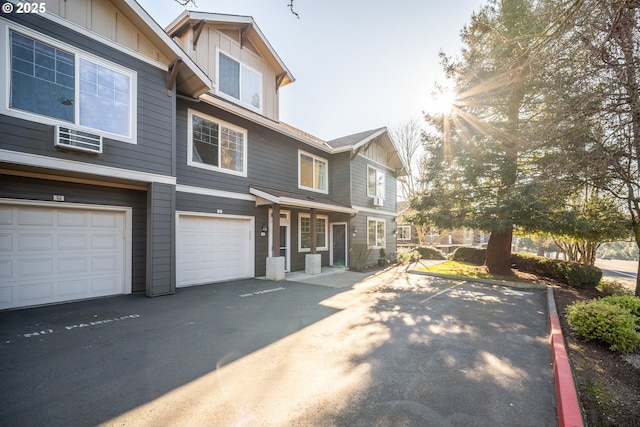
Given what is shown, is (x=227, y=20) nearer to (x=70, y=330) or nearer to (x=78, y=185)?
(x=78, y=185)

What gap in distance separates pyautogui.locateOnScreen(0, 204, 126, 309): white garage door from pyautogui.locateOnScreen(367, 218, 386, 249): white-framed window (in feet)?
36.8

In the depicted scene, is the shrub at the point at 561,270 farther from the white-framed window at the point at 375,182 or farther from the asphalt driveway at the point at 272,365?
the white-framed window at the point at 375,182

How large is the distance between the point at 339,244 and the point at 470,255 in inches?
326

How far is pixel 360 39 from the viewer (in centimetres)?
668

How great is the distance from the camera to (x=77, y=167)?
5832 mm

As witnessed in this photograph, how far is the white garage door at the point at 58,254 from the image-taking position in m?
5.84

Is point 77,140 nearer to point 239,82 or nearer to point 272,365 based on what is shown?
point 272,365

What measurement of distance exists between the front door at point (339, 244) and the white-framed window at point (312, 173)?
1979 millimetres

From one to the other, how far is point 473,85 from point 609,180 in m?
6.03

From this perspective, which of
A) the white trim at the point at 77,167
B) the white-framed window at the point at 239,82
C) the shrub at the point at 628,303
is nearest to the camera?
the shrub at the point at 628,303

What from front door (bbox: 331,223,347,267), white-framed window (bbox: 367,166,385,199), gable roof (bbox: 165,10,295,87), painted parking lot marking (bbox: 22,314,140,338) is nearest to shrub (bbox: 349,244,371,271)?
front door (bbox: 331,223,347,267)

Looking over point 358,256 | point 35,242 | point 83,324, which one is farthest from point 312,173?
point 83,324

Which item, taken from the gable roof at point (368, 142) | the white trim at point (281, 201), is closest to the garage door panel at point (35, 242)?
the white trim at point (281, 201)

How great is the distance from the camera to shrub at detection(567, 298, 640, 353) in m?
4.08
